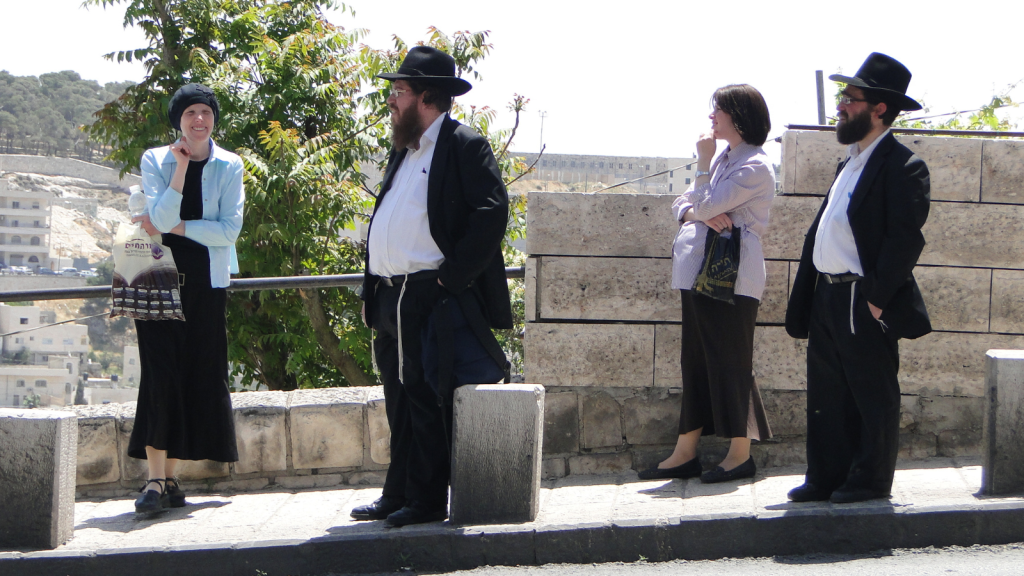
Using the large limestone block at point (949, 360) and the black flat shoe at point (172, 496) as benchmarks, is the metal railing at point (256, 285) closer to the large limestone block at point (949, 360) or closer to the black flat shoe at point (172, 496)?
the black flat shoe at point (172, 496)

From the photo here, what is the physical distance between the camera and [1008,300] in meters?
5.00

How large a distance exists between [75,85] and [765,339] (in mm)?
131287

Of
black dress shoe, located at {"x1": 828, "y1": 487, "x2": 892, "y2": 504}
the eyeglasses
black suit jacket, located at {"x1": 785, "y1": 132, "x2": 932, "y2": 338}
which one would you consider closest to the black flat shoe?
black dress shoe, located at {"x1": 828, "y1": 487, "x2": 892, "y2": 504}

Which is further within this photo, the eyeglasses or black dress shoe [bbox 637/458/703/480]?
black dress shoe [bbox 637/458/703/480]

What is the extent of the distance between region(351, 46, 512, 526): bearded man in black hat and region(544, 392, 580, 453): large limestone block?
1.13 metres

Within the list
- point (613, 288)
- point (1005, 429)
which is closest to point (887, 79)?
point (1005, 429)

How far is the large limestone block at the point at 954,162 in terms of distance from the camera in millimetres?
4965

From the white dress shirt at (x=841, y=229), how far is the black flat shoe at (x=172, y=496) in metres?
3.35

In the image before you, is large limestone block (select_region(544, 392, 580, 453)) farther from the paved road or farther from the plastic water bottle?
the plastic water bottle

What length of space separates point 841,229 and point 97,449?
410 centimetres

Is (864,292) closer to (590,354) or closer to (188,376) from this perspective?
(590,354)

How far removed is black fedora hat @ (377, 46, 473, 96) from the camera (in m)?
4.07

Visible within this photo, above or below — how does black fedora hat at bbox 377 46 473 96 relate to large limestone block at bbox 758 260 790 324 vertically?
above

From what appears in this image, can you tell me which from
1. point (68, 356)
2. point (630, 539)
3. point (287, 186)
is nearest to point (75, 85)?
point (68, 356)
